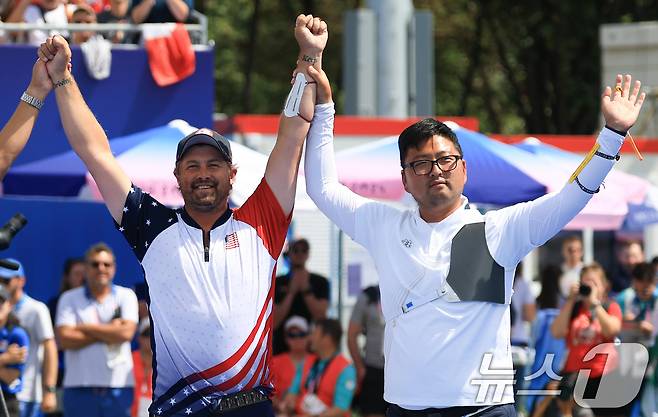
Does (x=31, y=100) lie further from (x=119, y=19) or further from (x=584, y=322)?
(x=119, y=19)

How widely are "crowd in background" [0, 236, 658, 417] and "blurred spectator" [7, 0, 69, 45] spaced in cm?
226

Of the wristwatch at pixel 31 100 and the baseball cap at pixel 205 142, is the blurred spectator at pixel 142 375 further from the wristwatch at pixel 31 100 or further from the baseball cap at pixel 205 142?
the baseball cap at pixel 205 142

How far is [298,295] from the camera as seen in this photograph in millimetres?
11992

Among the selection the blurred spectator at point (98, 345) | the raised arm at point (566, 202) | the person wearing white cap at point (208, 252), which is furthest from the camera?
the blurred spectator at point (98, 345)

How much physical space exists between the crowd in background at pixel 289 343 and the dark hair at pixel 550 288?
0.96 m

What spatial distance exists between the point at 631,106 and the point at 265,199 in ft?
5.13

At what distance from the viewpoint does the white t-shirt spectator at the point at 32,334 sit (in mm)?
9930

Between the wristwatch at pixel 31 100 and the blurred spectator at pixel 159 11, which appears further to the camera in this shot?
the blurred spectator at pixel 159 11

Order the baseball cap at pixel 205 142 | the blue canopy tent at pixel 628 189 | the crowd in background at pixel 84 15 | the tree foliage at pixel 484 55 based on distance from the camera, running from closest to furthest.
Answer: the baseball cap at pixel 205 142 < the blue canopy tent at pixel 628 189 < the crowd in background at pixel 84 15 < the tree foliage at pixel 484 55

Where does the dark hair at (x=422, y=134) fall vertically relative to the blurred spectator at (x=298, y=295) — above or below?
above

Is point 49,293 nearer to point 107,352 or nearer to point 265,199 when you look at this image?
point 107,352

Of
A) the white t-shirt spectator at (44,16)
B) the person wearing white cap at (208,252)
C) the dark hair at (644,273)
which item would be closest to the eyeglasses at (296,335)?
the dark hair at (644,273)

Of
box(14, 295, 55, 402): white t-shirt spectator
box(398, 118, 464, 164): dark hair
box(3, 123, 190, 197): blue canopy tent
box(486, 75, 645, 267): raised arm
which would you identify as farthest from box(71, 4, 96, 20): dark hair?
box(486, 75, 645, 267): raised arm

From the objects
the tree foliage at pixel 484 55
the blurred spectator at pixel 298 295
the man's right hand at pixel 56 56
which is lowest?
the blurred spectator at pixel 298 295
